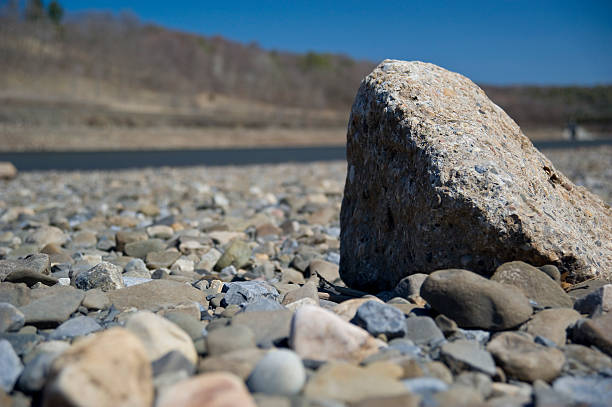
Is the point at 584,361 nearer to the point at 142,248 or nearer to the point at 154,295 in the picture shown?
the point at 154,295

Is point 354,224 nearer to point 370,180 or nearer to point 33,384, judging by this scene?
point 370,180

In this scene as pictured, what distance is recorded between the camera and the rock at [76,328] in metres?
2.28

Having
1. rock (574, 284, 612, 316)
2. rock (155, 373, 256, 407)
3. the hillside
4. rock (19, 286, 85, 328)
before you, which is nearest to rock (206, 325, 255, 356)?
rock (155, 373, 256, 407)

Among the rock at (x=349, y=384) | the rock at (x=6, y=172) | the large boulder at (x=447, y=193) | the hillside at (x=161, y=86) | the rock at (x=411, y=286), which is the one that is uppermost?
the hillside at (x=161, y=86)

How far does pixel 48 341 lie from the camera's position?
7.27 ft

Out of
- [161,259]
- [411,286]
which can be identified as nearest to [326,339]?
[411,286]

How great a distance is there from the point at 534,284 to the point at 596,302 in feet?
0.92

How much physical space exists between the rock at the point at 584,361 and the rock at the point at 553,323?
0.09 metres

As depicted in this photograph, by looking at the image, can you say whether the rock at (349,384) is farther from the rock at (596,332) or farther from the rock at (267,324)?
the rock at (596,332)

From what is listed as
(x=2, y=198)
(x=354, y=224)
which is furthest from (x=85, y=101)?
(x=354, y=224)

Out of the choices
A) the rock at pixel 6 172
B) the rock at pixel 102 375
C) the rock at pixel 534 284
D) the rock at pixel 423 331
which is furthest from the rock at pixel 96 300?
the rock at pixel 6 172

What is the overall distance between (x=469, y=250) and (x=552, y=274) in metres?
0.44

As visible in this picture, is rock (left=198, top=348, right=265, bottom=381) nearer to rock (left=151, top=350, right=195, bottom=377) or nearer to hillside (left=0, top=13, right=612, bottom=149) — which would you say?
rock (left=151, top=350, right=195, bottom=377)

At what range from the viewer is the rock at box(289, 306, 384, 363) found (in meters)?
1.96
